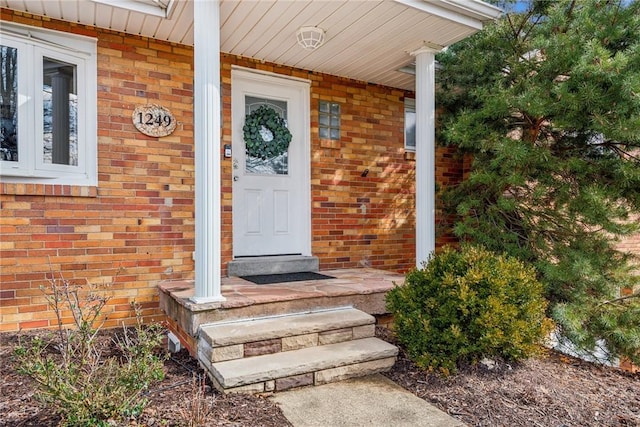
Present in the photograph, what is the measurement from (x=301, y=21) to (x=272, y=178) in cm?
165

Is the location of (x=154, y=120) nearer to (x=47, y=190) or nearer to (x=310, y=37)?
(x=47, y=190)

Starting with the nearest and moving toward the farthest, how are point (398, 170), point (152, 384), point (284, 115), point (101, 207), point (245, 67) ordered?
1. point (152, 384)
2. point (101, 207)
3. point (245, 67)
4. point (284, 115)
5. point (398, 170)

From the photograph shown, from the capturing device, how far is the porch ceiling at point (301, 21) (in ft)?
10.7

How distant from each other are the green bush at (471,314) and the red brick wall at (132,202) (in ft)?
6.29

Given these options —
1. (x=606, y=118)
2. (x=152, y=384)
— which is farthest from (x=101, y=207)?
(x=606, y=118)

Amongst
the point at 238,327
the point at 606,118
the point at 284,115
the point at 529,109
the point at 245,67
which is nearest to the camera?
the point at 238,327

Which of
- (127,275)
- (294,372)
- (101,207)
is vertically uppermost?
Result: (101,207)

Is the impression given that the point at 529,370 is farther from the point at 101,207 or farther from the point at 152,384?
the point at 101,207

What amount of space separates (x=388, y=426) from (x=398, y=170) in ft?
11.7

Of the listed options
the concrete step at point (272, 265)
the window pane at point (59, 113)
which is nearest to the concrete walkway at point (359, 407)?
the concrete step at point (272, 265)

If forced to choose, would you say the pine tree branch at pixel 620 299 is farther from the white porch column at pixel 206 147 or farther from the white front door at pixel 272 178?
the white porch column at pixel 206 147

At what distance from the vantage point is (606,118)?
3131mm

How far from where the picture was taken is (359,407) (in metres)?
2.42

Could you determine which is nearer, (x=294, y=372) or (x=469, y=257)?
(x=294, y=372)
